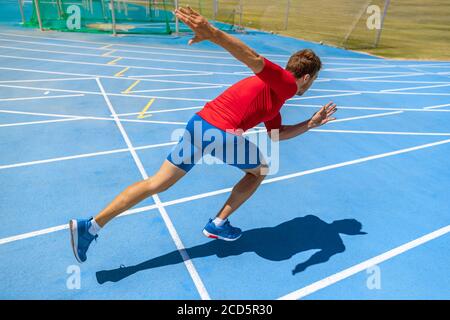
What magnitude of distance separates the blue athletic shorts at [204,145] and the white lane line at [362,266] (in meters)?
1.35

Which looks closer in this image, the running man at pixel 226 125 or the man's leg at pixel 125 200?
the running man at pixel 226 125

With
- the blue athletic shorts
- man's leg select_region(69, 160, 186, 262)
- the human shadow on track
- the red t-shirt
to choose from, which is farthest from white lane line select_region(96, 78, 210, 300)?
the red t-shirt

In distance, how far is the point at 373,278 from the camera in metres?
3.05

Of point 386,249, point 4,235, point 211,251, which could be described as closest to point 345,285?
point 386,249

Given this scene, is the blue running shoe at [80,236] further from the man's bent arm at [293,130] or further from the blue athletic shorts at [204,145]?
the man's bent arm at [293,130]

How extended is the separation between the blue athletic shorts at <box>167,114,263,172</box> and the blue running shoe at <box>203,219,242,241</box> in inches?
35.6

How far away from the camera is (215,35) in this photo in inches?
80.6

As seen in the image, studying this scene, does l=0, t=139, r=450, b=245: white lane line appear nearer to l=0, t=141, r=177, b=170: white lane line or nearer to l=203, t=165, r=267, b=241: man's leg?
l=203, t=165, r=267, b=241: man's leg

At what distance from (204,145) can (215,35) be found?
979 millimetres

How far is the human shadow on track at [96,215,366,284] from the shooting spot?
3.09 meters

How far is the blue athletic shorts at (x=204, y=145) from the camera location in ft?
8.77

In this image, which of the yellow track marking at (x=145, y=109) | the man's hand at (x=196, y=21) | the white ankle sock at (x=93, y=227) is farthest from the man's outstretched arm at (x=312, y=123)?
the yellow track marking at (x=145, y=109)

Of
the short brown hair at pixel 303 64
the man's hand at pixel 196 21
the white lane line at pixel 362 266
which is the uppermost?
the man's hand at pixel 196 21

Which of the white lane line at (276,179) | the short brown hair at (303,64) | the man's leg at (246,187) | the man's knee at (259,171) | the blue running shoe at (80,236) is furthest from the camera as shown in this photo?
the white lane line at (276,179)
